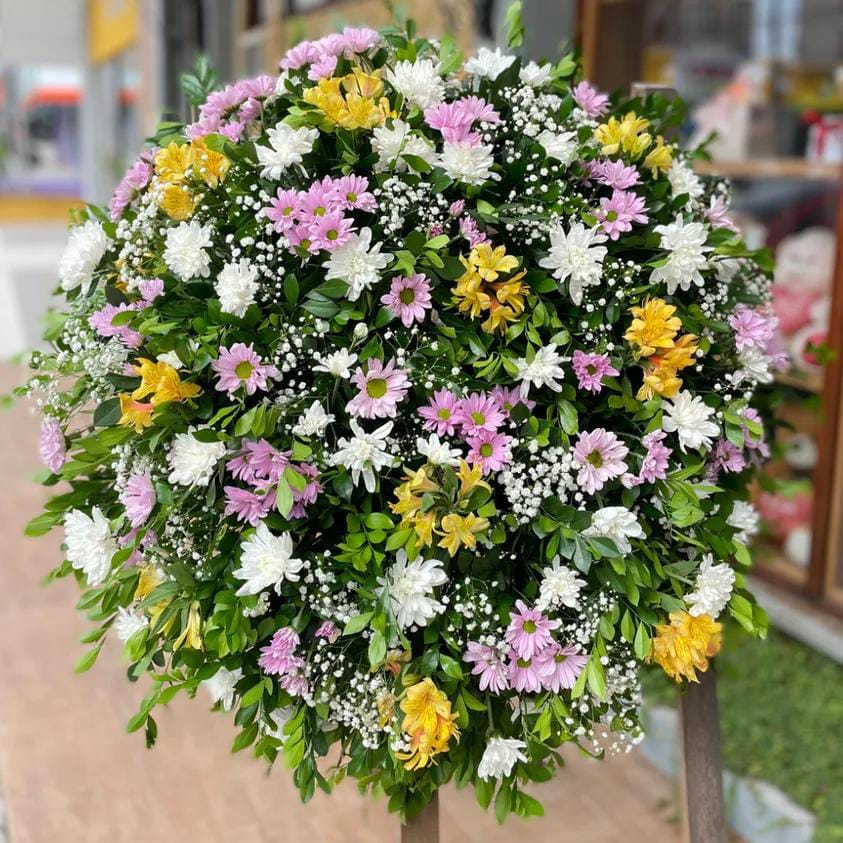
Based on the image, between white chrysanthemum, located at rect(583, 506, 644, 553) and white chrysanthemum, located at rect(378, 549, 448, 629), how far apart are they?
19cm

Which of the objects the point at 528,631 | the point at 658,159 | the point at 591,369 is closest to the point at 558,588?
the point at 528,631

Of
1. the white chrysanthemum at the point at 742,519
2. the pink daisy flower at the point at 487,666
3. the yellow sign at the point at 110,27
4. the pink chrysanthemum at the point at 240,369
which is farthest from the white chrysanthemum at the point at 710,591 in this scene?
the yellow sign at the point at 110,27

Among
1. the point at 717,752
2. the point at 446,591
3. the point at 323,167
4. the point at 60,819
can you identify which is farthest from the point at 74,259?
the point at 60,819

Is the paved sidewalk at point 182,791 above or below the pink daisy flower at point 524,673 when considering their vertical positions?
below

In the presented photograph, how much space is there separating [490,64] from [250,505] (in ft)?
2.13

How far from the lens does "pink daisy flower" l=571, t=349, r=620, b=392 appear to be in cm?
118

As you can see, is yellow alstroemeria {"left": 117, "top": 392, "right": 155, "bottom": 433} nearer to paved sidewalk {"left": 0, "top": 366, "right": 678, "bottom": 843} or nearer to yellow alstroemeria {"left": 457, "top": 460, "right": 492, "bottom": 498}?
yellow alstroemeria {"left": 457, "top": 460, "right": 492, "bottom": 498}

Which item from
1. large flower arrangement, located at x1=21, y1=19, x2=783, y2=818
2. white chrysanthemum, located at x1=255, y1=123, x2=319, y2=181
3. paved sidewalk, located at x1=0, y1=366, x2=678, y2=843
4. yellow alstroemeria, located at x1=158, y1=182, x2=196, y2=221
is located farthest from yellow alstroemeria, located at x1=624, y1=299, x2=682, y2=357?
paved sidewalk, located at x1=0, y1=366, x2=678, y2=843

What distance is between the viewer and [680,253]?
121cm

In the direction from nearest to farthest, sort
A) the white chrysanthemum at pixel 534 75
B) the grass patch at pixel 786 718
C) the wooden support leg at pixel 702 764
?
the white chrysanthemum at pixel 534 75 < the wooden support leg at pixel 702 764 < the grass patch at pixel 786 718

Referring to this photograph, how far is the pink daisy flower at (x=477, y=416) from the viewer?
1137 millimetres

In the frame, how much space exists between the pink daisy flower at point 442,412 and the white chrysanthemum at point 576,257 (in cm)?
21

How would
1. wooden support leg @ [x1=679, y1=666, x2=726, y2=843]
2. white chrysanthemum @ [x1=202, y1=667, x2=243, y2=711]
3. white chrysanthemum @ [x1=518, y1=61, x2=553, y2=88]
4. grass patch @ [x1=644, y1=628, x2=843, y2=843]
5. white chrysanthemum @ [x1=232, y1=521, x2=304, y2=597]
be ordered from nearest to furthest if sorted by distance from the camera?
white chrysanthemum @ [x1=232, y1=521, x2=304, y2=597]
white chrysanthemum @ [x1=202, y1=667, x2=243, y2=711]
white chrysanthemum @ [x1=518, y1=61, x2=553, y2=88]
wooden support leg @ [x1=679, y1=666, x2=726, y2=843]
grass patch @ [x1=644, y1=628, x2=843, y2=843]

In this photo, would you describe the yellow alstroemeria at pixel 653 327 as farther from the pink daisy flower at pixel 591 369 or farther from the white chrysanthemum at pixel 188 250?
the white chrysanthemum at pixel 188 250
